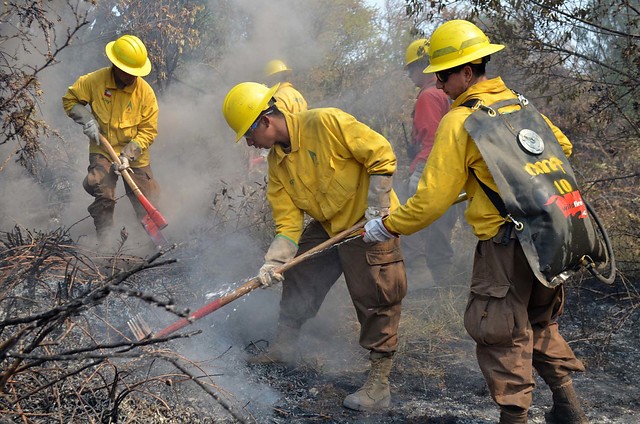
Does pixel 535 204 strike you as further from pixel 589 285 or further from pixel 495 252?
pixel 589 285

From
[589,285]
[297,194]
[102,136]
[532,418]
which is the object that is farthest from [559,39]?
[102,136]

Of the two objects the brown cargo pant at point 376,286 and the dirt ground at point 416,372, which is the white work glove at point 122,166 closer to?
the dirt ground at point 416,372

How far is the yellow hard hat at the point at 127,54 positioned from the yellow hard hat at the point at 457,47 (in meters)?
3.61

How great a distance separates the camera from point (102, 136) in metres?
6.00

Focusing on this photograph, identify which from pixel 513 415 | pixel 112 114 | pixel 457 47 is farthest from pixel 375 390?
pixel 112 114

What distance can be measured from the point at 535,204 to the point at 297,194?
1.70m

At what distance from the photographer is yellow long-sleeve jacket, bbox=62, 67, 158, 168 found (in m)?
6.04

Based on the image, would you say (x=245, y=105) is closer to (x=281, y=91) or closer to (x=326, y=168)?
(x=326, y=168)

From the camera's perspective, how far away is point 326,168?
3840mm

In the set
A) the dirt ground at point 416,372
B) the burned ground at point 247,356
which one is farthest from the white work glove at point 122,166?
the dirt ground at point 416,372

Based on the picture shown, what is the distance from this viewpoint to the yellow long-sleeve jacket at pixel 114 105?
6043 millimetres

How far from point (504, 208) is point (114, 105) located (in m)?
4.47

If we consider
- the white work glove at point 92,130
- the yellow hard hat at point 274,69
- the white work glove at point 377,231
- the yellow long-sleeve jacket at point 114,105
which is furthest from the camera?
the yellow hard hat at point 274,69

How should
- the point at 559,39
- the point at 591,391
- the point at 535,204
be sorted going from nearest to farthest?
the point at 535,204
the point at 591,391
the point at 559,39
